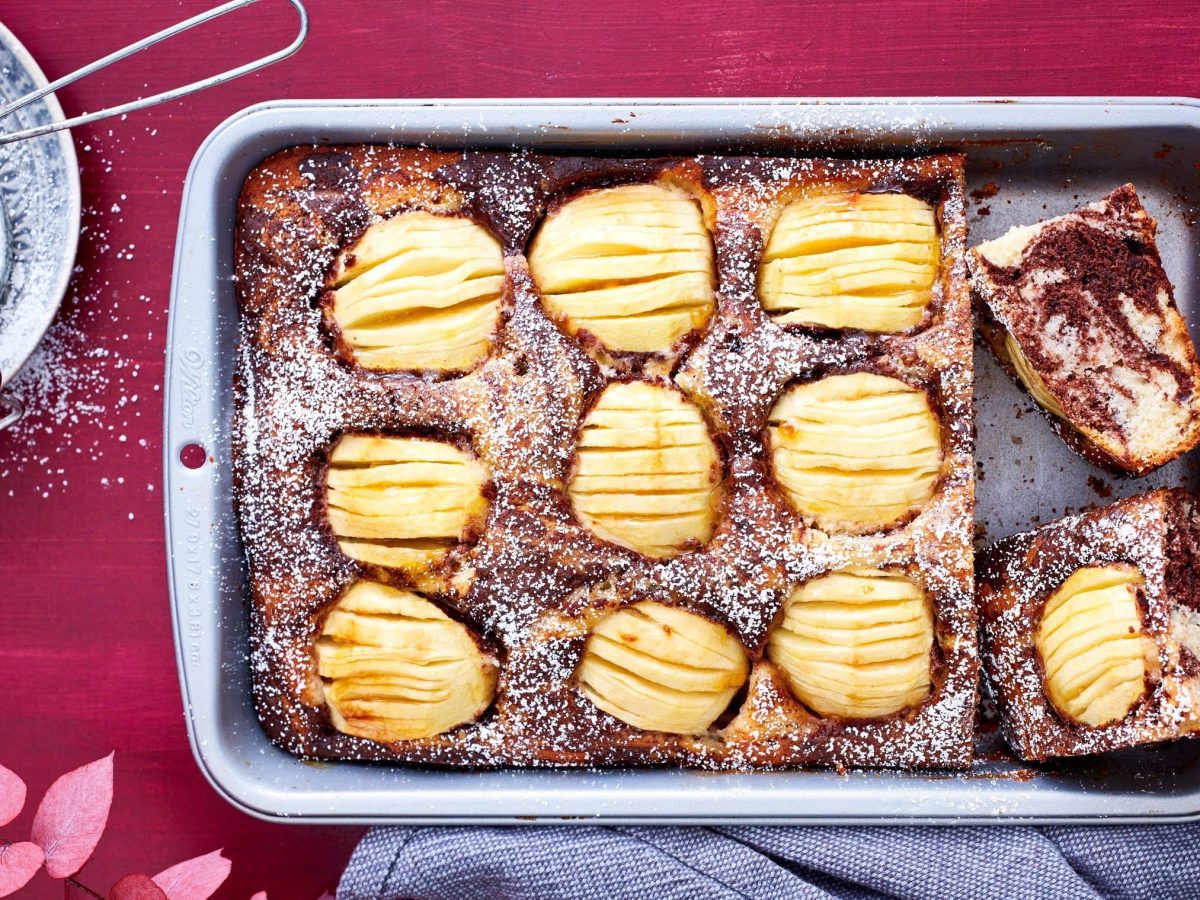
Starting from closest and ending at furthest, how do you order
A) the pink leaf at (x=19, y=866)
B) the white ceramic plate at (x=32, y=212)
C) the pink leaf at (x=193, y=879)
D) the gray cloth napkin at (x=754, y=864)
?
the pink leaf at (x=19, y=866), the pink leaf at (x=193, y=879), the gray cloth napkin at (x=754, y=864), the white ceramic plate at (x=32, y=212)

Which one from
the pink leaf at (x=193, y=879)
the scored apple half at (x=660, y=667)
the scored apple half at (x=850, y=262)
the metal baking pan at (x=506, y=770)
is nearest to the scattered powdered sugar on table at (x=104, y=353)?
the metal baking pan at (x=506, y=770)

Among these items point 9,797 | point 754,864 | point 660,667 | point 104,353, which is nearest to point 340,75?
point 104,353

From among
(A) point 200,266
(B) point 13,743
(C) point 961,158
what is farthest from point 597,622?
(B) point 13,743

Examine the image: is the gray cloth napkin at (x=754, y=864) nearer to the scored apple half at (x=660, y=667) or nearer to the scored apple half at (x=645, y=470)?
the scored apple half at (x=660, y=667)

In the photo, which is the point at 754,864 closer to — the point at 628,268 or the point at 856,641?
the point at 856,641

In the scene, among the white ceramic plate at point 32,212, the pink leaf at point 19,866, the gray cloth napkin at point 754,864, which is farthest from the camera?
the white ceramic plate at point 32,212
